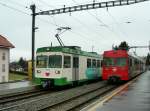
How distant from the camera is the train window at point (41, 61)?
78.6 feet

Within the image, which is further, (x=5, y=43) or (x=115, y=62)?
(x=5, y=43)

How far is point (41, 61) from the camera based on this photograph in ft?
79.5

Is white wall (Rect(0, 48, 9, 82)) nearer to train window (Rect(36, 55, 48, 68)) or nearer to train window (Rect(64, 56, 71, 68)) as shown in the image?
train window (Rect(36, 55, 48, 68))

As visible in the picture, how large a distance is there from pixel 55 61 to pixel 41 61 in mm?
1204

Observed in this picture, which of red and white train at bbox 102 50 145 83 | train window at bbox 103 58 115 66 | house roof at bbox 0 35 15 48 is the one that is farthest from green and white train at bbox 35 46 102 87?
house roof at bbox 0 35 15 48

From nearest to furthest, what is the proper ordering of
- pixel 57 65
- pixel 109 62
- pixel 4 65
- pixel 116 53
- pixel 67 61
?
pixel 57 65, pixel 67 61, pixel 116 53, pixel 109 62, pixel 4 65

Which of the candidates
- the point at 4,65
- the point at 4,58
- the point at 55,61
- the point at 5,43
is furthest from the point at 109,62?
the point at 5,43

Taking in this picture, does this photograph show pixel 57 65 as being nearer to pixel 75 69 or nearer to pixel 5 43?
pixel 75 69

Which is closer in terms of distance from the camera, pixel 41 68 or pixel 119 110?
pixel 119 110

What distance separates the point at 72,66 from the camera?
25.0 m

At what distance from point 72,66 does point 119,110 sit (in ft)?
41.2

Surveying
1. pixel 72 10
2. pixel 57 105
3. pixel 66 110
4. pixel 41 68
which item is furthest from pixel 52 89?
pixel 66 110

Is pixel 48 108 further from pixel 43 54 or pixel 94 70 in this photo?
pixel 94 70

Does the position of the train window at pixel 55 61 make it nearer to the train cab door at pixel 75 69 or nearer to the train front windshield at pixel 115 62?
the train cab door at pixel 75 69
